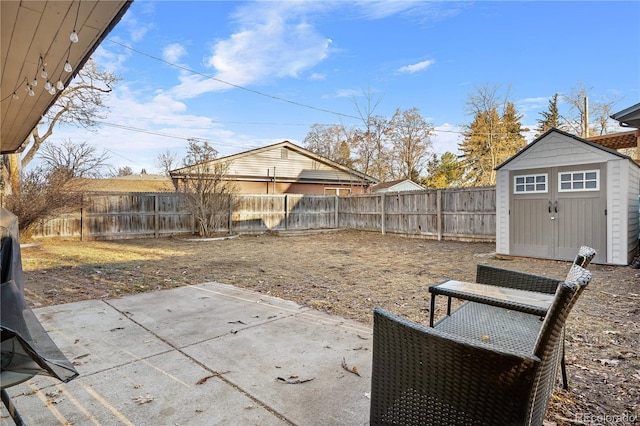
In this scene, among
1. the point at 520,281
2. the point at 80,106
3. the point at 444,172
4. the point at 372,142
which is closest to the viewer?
the point at 520,281

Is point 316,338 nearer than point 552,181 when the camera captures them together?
Yes

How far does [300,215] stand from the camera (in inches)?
553

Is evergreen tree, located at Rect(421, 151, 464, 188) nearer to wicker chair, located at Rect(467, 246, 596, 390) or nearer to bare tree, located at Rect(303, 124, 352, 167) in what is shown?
Result: bare tree, located at Rect(303, 124, 352, 167)

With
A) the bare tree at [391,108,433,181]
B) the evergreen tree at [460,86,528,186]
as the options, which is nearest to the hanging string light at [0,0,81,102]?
the bare tree at [391,108,433,181]

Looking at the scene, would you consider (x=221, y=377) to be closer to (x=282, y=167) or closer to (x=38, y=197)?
(x=38, y=197)

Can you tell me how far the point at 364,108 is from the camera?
69.4ft

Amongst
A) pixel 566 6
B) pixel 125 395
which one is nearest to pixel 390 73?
pixel 566 6

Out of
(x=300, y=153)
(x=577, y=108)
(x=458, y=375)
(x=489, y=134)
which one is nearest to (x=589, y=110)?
(x=577, y=108)

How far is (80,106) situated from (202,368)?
17.0 meters

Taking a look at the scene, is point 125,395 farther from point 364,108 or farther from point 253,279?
point 364,108

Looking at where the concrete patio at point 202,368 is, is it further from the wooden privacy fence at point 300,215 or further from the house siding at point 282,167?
the house siding at point 282,167

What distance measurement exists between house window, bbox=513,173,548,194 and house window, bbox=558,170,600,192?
0.92ft

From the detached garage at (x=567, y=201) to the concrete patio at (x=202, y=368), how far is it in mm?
5475

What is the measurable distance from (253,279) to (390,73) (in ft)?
54.3
